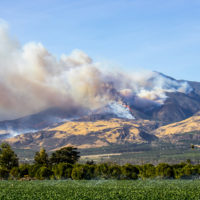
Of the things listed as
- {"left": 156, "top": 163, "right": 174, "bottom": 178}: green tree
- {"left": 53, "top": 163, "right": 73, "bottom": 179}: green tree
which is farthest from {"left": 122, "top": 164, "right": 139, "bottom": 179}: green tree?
{"left": 53, "top": 163, "right": 73, "bottom": 179}: green tree

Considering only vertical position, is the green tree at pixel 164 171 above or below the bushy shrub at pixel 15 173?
below

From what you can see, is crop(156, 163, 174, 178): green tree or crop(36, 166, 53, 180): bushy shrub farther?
crop(156, 163, 174, 178): green tree

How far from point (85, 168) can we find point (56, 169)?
16.0 meters

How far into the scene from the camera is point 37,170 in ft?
631

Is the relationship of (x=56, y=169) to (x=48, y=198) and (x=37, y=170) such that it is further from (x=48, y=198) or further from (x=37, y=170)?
(x=48, y=198)

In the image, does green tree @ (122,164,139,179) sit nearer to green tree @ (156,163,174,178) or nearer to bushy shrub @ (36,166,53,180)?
green tree @ (156,163,174,178)

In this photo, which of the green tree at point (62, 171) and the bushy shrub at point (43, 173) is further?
the green tree at point (62, 171)

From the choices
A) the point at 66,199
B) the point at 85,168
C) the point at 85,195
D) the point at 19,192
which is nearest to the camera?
the point at 66,199

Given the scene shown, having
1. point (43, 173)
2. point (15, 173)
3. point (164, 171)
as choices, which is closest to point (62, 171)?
point (43, 173)

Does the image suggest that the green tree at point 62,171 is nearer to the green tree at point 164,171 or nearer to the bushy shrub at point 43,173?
the bushy shrub at point 43,173

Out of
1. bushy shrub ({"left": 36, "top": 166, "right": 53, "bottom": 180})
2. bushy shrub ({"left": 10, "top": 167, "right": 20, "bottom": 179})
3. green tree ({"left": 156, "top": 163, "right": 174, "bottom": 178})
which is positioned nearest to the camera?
bushy shrub ({"left": 36, "top": 166, "right": 53, "bottom": 180})

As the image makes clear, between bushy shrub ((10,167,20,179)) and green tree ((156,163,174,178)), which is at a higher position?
bushy shrub ((10,167,20,179))

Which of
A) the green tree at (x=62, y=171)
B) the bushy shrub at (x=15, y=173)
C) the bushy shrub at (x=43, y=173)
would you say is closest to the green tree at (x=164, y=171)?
the green tree at (x=62, y=171)

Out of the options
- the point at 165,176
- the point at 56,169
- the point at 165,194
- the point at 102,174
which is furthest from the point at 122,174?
the point at 165,194
